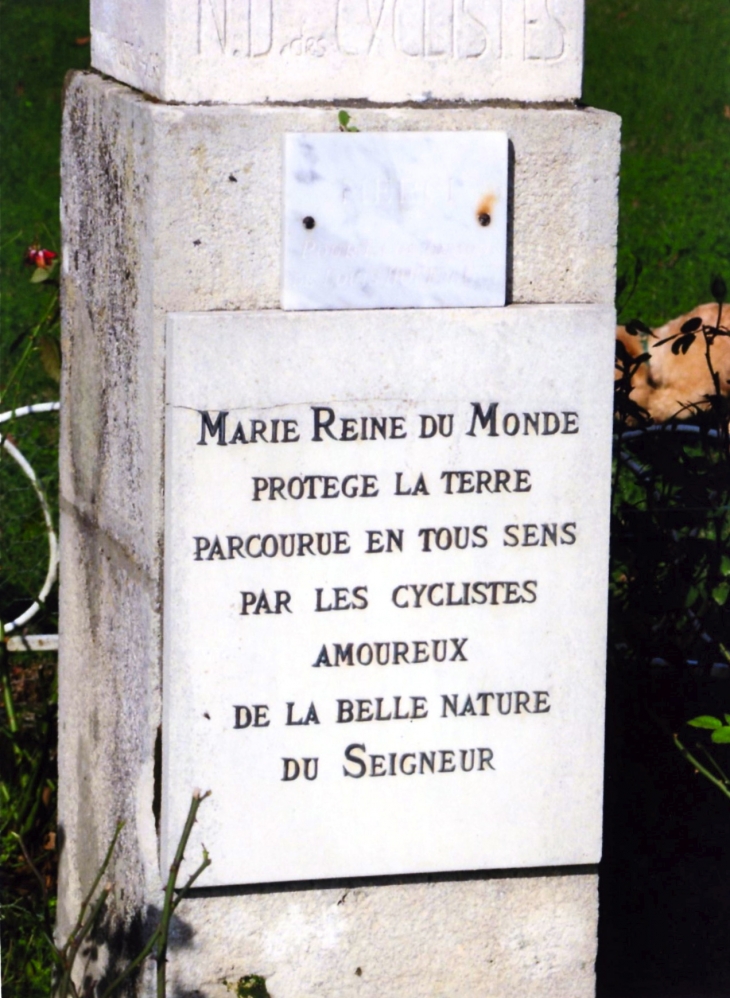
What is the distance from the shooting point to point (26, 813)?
141 inches

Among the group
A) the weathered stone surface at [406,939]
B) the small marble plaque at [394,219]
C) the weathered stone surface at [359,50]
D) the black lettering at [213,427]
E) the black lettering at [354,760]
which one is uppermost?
the weathered stone surface at [359,50]

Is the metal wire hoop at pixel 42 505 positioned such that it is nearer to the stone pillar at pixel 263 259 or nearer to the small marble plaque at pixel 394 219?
the stone pillar at pixel 263 259

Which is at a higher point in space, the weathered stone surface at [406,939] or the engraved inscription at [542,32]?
the engraved inscription at [542,32]

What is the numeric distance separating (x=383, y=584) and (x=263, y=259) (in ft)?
1.67

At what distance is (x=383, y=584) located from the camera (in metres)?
2.37

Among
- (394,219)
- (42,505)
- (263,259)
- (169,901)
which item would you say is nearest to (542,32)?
(394,219)

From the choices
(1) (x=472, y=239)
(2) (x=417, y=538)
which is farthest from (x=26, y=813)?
(1) (x=472, y=239)

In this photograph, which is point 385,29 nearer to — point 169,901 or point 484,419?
point 484,419

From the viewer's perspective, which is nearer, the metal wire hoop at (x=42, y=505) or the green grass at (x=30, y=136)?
the metal wire hoop at (x=42, y=505)

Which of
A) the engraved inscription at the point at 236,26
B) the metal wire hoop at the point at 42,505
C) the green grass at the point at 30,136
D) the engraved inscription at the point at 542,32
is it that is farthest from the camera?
the green grass at the point at 30,136

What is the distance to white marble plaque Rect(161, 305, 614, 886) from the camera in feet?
7.53

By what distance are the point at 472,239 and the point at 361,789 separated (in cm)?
84

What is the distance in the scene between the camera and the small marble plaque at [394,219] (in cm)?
227

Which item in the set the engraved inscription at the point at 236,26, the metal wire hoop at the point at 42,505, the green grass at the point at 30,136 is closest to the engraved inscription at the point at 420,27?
the engraved inscription at the point at 236,26
